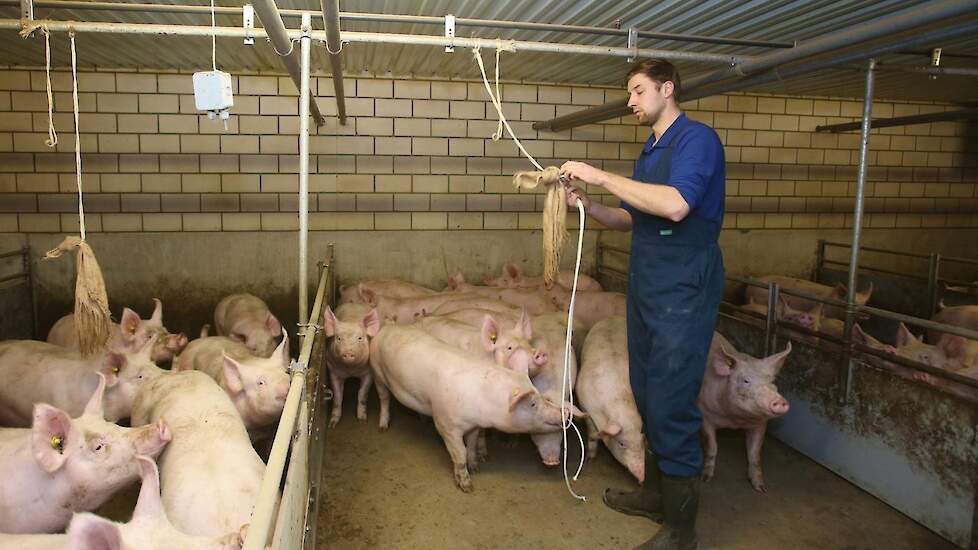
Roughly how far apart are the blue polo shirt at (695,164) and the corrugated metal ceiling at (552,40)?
1543 millimetres

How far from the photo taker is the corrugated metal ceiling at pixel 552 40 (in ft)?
15.0

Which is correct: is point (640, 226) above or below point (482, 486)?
above

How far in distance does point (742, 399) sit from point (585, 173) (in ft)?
7.14

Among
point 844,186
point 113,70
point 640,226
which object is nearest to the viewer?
point 640,226

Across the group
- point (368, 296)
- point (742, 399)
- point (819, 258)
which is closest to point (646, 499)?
point (742, 399)

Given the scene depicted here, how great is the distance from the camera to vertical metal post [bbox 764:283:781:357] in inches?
198

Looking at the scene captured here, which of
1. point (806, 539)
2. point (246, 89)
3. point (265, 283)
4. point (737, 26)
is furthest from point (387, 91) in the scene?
point (806, 539)

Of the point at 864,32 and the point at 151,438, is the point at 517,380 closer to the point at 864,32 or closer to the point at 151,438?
the point at 151,438

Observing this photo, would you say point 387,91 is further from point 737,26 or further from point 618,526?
point 618,526

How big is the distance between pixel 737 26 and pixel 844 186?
4999 millimetres

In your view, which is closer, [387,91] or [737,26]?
[737,26]

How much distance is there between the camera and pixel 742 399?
4246 mm

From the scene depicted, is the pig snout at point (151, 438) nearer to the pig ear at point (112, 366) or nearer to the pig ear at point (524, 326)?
the pig ear at point (112, 366)

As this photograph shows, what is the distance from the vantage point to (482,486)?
14.5 ft
